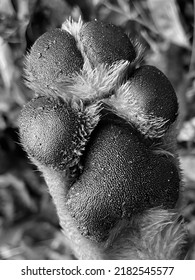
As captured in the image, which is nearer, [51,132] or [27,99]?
[51,132]

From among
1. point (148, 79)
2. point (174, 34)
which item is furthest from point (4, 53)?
point (148, 79)

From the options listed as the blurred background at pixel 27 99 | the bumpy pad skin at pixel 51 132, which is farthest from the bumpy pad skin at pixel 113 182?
the blurred background at pixel 27 99

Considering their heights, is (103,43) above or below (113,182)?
above

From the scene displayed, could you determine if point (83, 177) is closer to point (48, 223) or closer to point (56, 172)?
point (56, 172)

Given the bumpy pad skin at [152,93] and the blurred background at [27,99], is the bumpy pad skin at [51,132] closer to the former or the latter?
the bumpy pad skin at [152,93]

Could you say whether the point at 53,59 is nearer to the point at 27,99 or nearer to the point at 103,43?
the point at 103,43

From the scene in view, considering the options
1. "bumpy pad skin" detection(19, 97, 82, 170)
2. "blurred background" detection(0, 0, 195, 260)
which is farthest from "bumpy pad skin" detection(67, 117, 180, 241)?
"blurred background" detection(0, 0, 195, 260)

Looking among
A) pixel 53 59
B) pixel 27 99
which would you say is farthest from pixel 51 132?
pixel 27 99
